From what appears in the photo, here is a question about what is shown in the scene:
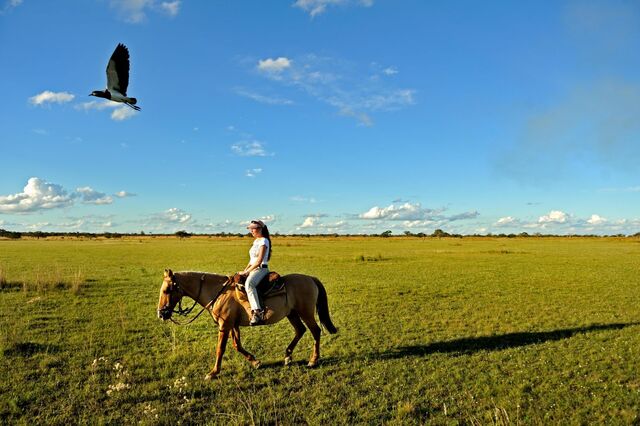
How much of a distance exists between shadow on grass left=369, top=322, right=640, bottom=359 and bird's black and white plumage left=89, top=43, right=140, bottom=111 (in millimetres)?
7083

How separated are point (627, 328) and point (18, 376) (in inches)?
574

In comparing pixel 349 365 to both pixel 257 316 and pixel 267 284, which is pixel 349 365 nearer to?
pixel 257 316

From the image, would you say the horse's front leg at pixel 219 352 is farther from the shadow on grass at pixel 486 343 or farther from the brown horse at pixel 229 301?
the shadow on grass at pixel 486 343

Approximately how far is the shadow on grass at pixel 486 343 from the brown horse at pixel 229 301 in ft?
6.49

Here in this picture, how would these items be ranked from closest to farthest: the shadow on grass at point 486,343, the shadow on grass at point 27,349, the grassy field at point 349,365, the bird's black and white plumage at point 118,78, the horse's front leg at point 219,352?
the grassy field at point 349,365
the bird's black and white plumage at point 118,78
the horse's front leg at point 219,352
the shadow on grass at point 27,349
the shadow on grass at point 486,343

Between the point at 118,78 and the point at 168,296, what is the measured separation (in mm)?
4005

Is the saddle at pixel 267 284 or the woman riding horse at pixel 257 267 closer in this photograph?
the woman riding horse at pixel 257 267

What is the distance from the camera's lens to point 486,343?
33.6ft

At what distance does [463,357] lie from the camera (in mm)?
9000

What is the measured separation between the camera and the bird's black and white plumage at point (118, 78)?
23.2ft

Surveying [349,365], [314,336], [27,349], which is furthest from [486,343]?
[27,349]

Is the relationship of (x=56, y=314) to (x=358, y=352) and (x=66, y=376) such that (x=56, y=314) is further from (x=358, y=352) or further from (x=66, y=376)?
(x=358, y=352)

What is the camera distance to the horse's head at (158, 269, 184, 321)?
25.1ft

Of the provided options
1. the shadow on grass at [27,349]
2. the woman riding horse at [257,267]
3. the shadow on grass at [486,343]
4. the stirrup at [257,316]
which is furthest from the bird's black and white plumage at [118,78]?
the shadow on grass at [486,343]
